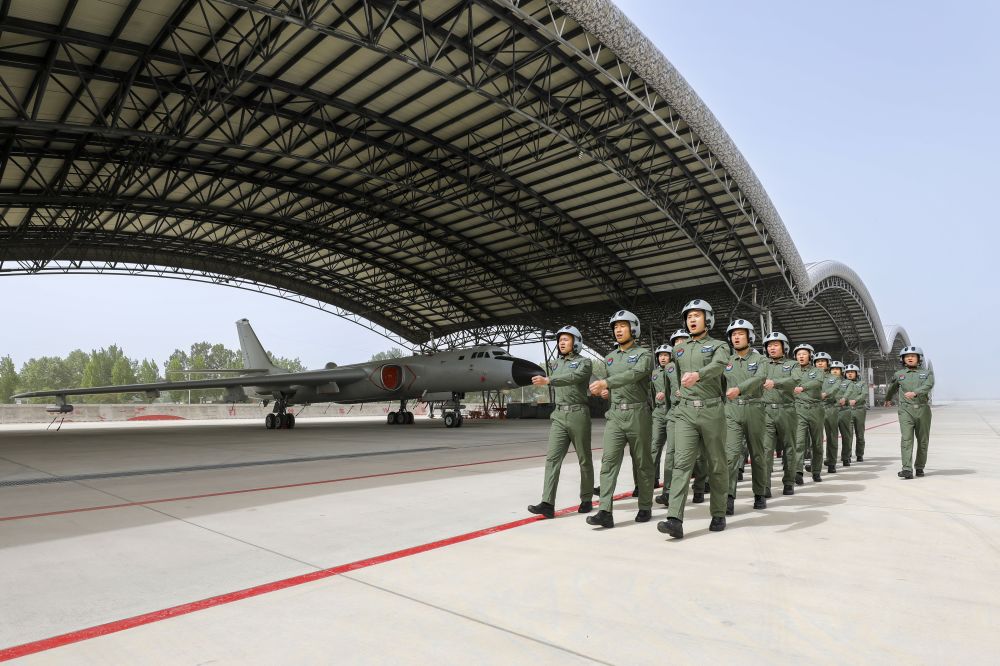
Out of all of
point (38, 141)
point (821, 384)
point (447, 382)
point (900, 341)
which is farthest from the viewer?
point (900, 341)

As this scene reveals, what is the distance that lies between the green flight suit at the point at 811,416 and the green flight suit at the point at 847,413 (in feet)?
7.47

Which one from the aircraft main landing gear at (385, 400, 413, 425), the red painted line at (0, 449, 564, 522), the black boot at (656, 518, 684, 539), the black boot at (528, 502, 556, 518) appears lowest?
the aircraft main landing gear at (385, 400, 413, 425)

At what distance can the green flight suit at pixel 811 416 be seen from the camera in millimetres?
9250

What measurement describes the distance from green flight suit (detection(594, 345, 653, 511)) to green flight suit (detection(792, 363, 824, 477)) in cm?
445

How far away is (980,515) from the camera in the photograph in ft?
20.0

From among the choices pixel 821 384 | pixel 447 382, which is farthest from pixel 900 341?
pixel 821 384

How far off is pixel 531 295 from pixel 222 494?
30.1m

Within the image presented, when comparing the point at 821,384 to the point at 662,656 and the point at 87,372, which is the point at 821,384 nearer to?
the point at 662,656

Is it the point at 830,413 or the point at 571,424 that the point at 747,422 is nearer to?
the point at 571,424

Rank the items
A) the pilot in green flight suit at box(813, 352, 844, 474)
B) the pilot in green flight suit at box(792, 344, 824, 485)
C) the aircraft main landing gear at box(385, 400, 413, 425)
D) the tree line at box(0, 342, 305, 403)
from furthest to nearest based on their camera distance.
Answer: the tree line at box(0, 342, 305, 403) < the aircraft main landing gear at box(385, 400, 413, 425) < the pilot in green flight suit at box(813, 352, 844, 474) < the pilot in green flight suit at box(792, 344, 824, 485)

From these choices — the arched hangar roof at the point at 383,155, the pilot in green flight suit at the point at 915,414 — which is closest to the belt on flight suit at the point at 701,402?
the pilot in green flight suit at the point at 915,414

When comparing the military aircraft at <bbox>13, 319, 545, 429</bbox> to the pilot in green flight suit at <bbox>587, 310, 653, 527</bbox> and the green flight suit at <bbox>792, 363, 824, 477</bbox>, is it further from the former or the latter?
the pilot in green flight suit at <bbox>587, 310, 653, 527</bbox>

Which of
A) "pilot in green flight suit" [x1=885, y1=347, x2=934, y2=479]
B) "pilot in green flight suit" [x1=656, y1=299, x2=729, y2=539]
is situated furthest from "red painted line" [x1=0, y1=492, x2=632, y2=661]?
"pilot in green flight suit" [x1=885, y1=347, x2=934, y2=479]

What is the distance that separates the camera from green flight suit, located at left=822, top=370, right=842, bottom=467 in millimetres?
10359
